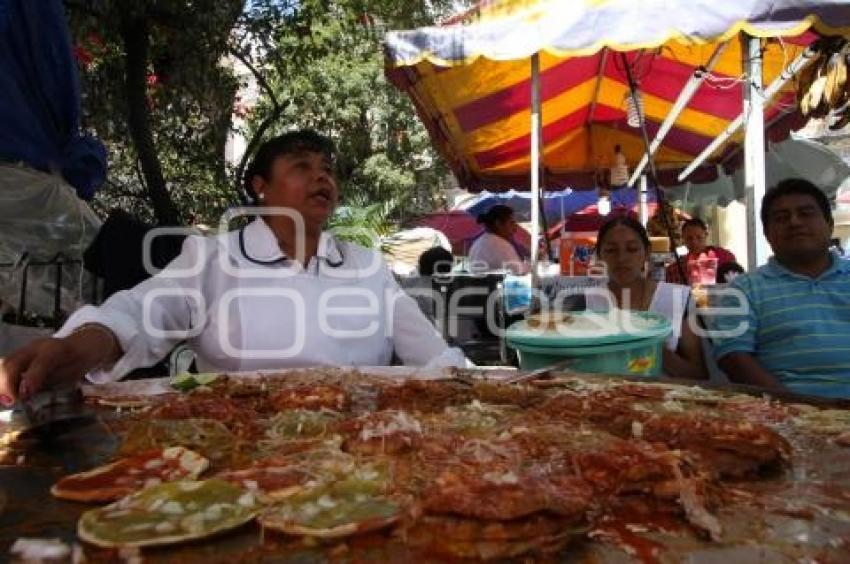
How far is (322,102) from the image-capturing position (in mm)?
18953

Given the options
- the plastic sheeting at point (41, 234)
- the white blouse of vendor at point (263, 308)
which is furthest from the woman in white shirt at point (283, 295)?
the plastic sheeting at point (41, 234)

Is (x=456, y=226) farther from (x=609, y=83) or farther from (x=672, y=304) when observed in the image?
(x=672, y=304)

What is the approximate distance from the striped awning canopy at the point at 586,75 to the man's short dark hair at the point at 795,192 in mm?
858

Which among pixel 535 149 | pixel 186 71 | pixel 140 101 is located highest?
pixel 186 71

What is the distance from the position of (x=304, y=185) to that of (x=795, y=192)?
7.39 feet

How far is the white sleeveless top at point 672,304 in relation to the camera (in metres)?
3.50

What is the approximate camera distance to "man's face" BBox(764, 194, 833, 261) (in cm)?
322

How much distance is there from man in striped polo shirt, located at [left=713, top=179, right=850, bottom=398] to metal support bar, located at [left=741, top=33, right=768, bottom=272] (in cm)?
94

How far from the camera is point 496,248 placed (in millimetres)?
7715

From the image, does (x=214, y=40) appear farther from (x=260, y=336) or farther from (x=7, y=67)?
(x=260, y=336)

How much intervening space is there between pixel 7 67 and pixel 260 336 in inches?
115

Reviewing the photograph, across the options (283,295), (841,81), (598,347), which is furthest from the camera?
(841,81)

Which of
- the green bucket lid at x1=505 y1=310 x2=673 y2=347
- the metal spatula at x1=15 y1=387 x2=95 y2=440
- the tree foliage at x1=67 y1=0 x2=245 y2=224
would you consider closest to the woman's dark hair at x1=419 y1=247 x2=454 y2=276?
the tree foliage at x1=67 y1=0 x2=245 y2=224

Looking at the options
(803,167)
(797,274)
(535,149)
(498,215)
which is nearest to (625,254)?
(797,274)
